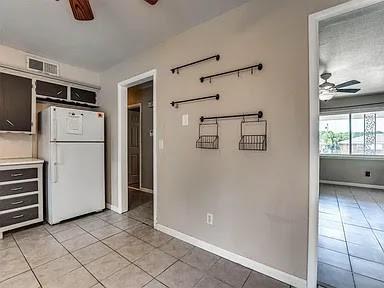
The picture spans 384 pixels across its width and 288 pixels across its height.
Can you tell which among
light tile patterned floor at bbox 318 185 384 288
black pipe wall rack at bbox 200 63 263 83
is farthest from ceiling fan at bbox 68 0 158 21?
light tile patterned floor at bbox 318 185 384 288

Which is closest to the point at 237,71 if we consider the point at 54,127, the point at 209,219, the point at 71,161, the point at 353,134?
the point at 209,219

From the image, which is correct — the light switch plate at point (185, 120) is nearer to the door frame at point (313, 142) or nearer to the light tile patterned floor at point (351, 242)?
the door frame at point (313, 142)

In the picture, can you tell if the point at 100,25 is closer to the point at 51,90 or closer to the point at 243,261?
the point at 51,90

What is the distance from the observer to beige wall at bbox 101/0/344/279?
1.61 meters

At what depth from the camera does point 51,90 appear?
3084 mm

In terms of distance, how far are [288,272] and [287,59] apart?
1.76m

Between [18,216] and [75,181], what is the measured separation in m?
0.74

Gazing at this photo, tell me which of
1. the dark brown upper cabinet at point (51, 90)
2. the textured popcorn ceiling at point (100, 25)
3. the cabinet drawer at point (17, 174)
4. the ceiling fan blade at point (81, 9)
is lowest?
the cabinet drawer at point (17, 174)

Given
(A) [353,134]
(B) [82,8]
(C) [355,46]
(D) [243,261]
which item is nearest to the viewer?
(B) [82,8]

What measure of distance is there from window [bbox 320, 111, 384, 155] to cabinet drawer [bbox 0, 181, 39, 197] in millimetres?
6883

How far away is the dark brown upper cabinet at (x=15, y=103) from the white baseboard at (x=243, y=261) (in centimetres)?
244

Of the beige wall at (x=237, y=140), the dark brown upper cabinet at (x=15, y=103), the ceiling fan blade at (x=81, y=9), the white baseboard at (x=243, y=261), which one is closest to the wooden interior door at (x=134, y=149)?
the dark brown upper cabinet at (x=15, y=103)

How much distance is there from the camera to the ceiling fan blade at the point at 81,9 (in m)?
1.39

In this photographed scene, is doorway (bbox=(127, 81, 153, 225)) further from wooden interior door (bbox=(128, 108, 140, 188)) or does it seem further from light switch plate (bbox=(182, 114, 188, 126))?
light switch plate (bbox=(182, 114, 188, 126))
